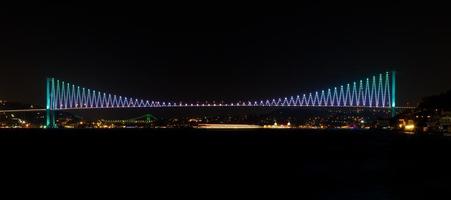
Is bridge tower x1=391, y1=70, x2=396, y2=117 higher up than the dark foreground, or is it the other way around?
bridge tower x1=391, y1=70, x2=396, y2=117

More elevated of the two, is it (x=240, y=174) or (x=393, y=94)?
(x=393, y=94)

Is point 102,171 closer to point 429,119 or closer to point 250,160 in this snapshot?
point 250,160

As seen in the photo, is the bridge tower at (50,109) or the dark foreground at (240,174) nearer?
the dark foreground at (240,174)

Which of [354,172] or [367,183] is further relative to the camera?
[354,172]

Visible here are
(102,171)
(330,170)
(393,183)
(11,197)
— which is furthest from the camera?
(330,170)

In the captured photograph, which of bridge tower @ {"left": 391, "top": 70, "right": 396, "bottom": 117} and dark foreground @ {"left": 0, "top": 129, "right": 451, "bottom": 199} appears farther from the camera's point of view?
bridge tower @ {"left": 391, "top": 70, "right": 396, "bottom": 117}

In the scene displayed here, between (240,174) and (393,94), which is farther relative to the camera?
(393,94)

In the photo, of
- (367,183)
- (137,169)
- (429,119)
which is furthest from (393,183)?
(429,119)

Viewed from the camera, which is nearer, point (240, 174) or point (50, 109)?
point (240, 174)

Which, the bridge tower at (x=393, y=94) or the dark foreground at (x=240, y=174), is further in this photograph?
the bridge tower at (x=393, y=94)

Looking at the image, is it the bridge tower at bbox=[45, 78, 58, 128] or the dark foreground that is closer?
the dark foreground

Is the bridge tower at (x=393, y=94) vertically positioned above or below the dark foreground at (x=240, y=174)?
above
